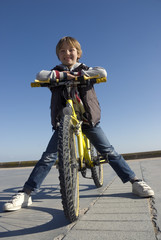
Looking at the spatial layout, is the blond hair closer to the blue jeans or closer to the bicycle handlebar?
the bicycle handlebar

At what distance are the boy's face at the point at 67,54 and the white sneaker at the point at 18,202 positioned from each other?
57.5 inches

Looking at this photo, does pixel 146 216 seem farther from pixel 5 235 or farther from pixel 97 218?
pixel 5 235

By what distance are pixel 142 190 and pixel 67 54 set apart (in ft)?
5.26

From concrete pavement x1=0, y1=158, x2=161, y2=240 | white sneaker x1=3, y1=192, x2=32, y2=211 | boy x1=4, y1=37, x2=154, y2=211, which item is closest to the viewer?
concrete pavement x1=0, y1=158, x2=161, y2=240

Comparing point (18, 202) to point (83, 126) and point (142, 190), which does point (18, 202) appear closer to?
point (83, 126)

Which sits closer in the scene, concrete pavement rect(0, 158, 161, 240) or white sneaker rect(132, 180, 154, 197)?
concrete pavement rect(0, 158, 161, 240)

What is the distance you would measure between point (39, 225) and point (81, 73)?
1307 mm

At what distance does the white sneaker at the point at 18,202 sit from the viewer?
5.35 feet

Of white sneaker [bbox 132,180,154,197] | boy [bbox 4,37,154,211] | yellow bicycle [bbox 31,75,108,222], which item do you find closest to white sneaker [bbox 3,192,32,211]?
boy [bbox 4,37,154,211]

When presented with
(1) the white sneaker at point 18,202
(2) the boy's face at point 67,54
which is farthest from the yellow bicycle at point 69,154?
(1) the white sneaker at point 18,202

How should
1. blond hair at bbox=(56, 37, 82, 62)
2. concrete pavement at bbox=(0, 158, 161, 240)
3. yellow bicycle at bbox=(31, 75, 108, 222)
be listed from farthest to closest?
blond hair at bbox=(56, 37, 82, 62), yellow bicycle at bbox=(31, 75, 108, 222), concrete pavement at bbox=(0, 158, 161, 240)

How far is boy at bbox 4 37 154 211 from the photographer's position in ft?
5.70

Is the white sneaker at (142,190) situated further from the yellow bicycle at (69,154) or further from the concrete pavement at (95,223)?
the yellow bicycle at (69,154)

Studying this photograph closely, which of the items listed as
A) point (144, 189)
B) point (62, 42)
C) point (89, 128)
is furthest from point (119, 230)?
point (62, 42)
